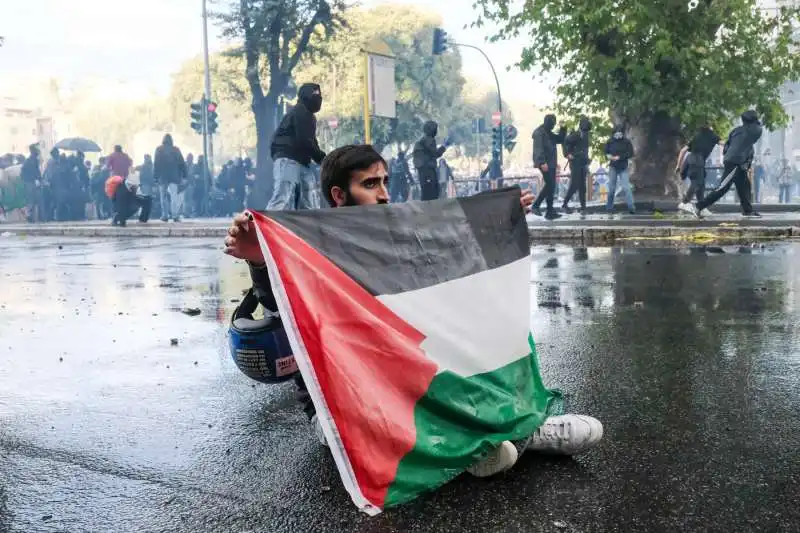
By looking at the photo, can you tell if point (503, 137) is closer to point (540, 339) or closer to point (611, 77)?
point (611, 77)

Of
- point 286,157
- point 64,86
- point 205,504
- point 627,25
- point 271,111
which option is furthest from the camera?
point 64,86

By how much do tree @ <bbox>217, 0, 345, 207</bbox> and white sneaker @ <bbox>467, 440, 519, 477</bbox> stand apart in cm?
2489

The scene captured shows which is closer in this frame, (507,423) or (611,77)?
(507,423)

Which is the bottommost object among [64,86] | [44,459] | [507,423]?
[44,459]

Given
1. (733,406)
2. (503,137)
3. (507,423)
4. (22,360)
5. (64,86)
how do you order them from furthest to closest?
(64,86) < (503,137) < (22,360) < (733,406) < (507,423)

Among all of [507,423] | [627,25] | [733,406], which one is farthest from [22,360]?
[627,25]

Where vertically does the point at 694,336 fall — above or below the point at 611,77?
below

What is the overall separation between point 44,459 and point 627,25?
16615 millimetres

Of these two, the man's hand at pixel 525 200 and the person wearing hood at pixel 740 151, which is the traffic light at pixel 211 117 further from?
the man's hand at pixel 525 200

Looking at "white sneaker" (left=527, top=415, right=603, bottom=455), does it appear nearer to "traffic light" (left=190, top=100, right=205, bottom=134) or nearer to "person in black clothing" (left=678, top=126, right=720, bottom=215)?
"person in black clothing" (left=678, top=126, right=720, bottom=215)

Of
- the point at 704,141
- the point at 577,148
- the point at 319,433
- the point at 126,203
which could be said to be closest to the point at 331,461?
the point at 319,433

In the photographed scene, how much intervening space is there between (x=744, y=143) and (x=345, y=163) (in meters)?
13.6

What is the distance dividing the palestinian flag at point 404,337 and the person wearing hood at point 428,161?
14.4m

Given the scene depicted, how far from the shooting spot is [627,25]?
17500 mm
